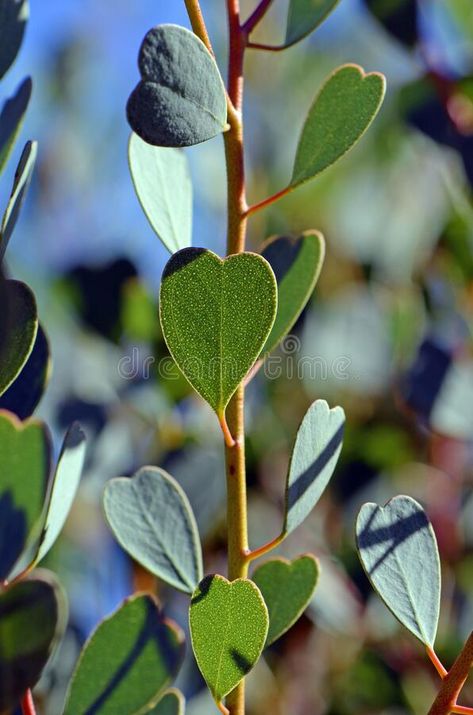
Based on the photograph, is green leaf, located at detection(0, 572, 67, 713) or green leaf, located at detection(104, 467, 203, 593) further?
green leaf, located at detection(104, 467, 203, 593)

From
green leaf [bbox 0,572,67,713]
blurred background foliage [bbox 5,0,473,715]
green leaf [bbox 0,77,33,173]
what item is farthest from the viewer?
blurred background foliage [bbox 5,0,473,715]

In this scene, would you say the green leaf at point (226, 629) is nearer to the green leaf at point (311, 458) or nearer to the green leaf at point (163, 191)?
the green leaf at point (311, 458)

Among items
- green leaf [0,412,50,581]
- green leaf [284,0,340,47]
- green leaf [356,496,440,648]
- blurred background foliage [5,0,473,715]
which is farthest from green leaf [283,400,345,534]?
blurred background foliage [5,0,473,715]

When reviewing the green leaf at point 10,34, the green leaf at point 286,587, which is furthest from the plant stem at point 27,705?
the green leaf at point 10,34

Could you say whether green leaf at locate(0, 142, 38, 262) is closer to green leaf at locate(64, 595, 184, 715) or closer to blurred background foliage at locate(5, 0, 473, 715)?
green leaf at locate(64, 595, 184, 715)

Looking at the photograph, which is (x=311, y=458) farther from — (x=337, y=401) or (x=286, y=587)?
(x=337, y=401)

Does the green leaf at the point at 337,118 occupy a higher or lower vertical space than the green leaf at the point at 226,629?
higher

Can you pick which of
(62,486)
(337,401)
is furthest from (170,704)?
(337,401)

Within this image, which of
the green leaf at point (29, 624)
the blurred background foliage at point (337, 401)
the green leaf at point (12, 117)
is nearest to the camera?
the green leaf at point (29, 624)
